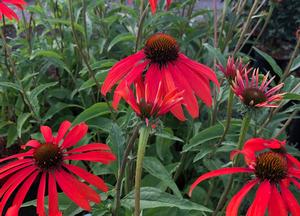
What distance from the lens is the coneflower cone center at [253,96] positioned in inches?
23.1

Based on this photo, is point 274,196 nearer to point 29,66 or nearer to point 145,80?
point 145,80

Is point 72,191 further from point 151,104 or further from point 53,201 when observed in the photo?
point 151,104

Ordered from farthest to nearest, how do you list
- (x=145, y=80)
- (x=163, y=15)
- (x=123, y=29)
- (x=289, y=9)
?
(x=289, y=9) < (x=123, y=29) < (x=163, y=15) < (x=145, y=80)

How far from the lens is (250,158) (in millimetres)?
535

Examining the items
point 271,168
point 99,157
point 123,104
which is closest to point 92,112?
point 123,104

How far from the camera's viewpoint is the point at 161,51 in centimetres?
68

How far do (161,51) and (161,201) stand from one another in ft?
0.76

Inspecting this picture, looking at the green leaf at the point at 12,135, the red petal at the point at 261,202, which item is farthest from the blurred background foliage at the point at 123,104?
the red petal at the point at 261,202

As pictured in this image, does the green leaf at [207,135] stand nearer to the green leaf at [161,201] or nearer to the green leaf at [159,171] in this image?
the green leaf at [159,171]

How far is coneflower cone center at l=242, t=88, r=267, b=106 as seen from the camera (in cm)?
59

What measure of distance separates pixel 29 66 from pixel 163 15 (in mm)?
387

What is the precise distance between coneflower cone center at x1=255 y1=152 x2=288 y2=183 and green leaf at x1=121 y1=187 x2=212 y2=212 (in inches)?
3.6

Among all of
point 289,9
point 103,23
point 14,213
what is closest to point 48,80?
point 103,23

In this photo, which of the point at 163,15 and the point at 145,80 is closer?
the point at 145,80
